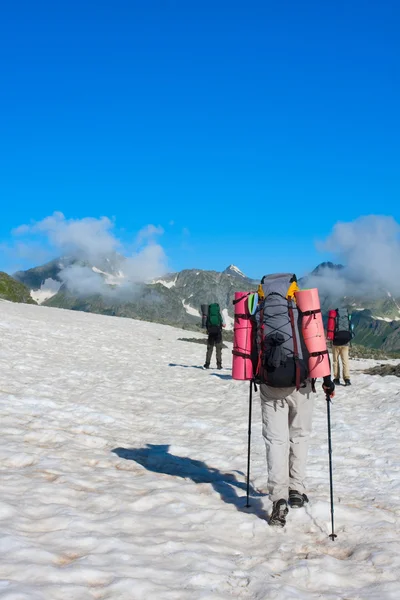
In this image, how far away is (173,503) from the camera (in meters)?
7.41

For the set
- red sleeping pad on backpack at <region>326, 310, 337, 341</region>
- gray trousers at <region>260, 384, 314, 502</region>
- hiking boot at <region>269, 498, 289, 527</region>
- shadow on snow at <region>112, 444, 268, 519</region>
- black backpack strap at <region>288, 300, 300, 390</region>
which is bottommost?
shadow on snow at <region>112, 444, 268, 519</region>

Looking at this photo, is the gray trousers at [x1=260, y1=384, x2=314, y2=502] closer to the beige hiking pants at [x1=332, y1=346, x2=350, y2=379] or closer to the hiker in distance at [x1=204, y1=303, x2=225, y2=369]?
the beige hiking pants at [x1=332, y1=346, x2=350, y2=379]

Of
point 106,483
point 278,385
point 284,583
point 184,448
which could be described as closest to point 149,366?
point 184,448

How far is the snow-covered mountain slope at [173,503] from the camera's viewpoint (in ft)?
16.9

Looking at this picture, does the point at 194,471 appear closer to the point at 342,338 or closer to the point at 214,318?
the point at 342,338

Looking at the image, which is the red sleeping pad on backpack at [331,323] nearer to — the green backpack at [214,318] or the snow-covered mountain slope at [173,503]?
the snow-covered mountain slope at [173,503]

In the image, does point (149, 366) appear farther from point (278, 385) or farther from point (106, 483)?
point (278, 385)

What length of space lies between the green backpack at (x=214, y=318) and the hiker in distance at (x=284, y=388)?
15.1 m

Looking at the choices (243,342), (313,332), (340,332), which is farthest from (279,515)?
(340,332)

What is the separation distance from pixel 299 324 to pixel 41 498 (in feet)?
13.8

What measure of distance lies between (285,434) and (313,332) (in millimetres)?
1452

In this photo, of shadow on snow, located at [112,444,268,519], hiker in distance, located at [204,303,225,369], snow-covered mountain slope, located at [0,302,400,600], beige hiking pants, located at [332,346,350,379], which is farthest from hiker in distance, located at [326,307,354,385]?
shadow on snow, located at [112,444,268,519]

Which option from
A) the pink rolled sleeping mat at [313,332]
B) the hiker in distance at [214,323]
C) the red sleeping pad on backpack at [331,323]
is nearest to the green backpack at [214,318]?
the hiker in distance at [214,323]

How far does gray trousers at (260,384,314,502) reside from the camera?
704 cm
